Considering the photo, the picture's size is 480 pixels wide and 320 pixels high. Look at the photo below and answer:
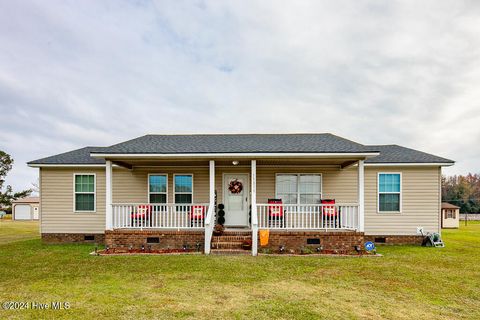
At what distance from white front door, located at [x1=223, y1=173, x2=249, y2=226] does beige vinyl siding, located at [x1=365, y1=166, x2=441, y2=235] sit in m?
4.72

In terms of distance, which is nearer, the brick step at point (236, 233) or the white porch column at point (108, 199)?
the white porch column at point (108, 199)

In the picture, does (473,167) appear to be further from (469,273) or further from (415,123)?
(469,273)

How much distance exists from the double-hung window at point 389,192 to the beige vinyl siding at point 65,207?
10.8 metres

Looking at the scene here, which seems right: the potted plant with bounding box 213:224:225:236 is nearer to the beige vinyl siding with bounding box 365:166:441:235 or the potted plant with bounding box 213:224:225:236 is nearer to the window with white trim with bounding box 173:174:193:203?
the window with white trim with bounding box 173:174:193:203

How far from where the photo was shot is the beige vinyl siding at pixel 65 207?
12.0 metres

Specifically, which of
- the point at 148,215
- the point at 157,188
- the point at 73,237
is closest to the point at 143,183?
the point at 157,188

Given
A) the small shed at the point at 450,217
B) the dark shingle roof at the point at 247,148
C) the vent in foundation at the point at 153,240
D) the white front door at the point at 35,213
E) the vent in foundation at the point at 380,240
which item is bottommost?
the white front door at the point at 35,213

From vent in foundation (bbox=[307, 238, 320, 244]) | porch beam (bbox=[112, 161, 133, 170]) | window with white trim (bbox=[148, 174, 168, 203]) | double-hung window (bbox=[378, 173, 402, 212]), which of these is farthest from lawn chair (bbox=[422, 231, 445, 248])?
porch beam (bbox=[112, 161, 133, 170])

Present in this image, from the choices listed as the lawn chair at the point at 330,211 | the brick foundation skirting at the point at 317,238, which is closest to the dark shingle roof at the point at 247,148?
the lawn chair at the point at 330,211

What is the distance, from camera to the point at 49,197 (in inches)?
473

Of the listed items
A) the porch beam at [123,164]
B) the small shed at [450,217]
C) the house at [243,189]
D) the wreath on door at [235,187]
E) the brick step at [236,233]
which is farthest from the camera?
the small shed at [450,217]

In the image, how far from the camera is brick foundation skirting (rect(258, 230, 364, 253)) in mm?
9445

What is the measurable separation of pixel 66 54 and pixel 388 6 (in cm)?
1476

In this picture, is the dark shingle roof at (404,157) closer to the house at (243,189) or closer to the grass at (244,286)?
the house at (243,189)
